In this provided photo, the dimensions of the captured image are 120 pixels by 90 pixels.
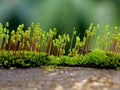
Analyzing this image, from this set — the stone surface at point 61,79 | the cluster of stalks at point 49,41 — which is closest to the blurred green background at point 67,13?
the cluster of stalks at point 49,41

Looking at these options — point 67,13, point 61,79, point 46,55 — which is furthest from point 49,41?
point 67,13

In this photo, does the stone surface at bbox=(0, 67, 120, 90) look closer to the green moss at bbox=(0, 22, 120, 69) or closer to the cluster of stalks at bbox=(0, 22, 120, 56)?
the green moss at bbox=(0, 22, 120, 69)

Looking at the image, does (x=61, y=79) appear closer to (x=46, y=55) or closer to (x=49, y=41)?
(x=46, y=55)

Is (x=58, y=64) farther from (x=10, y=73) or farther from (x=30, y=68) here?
(x=10, y=73)

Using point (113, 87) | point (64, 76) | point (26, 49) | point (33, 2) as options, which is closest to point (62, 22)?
point (33, 2)

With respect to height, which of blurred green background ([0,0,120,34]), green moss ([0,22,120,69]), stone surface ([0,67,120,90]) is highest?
blurred green background ([0,0,120,34])

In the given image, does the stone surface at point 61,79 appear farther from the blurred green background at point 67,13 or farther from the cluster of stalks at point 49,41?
the blurred green background at point 67,13

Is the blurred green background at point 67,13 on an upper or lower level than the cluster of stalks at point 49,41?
upper

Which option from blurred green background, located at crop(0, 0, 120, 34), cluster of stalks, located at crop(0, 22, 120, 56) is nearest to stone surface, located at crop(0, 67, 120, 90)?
cluster of stalks, located at crop(0, 22, 120, 56)
